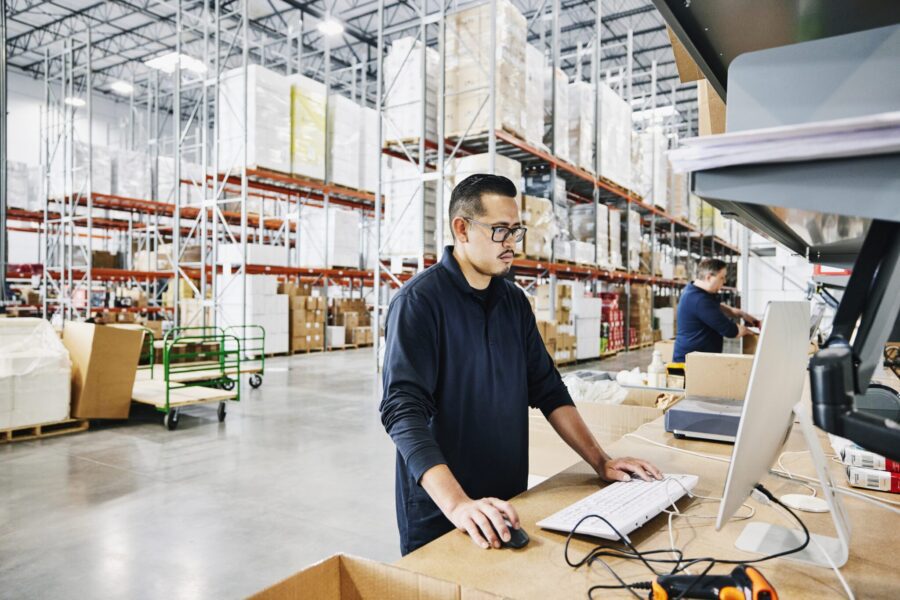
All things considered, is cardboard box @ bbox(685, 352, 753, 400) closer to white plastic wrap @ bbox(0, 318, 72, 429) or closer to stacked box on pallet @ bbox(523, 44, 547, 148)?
white plastic wrap @ bbox(0, 318, 72, 429)

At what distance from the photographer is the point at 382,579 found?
106 cm

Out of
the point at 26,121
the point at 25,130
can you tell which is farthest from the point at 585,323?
the point at 26,121

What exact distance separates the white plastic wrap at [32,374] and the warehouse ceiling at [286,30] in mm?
10229

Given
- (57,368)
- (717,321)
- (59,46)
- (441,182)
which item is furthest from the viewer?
(59,46)

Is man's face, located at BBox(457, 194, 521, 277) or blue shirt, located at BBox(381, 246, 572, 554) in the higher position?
man's face, located at BBox(457, 194, 521, 277)

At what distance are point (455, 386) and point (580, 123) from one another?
29.8ft

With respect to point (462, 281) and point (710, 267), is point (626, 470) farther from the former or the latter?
point (710, 267)

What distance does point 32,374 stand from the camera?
18.3 ft

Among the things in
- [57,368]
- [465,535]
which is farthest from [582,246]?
[465,535]

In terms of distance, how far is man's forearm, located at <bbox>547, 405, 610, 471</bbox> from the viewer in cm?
176

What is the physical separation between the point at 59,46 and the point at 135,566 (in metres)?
21.9

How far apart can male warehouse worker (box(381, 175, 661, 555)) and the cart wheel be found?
5.04 metres

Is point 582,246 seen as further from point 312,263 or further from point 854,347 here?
point 854,347

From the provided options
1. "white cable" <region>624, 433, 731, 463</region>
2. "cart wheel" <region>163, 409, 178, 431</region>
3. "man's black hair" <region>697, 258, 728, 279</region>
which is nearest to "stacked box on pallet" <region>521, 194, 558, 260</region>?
"man's black hair" <region>697, 258, 728, 279</region>
